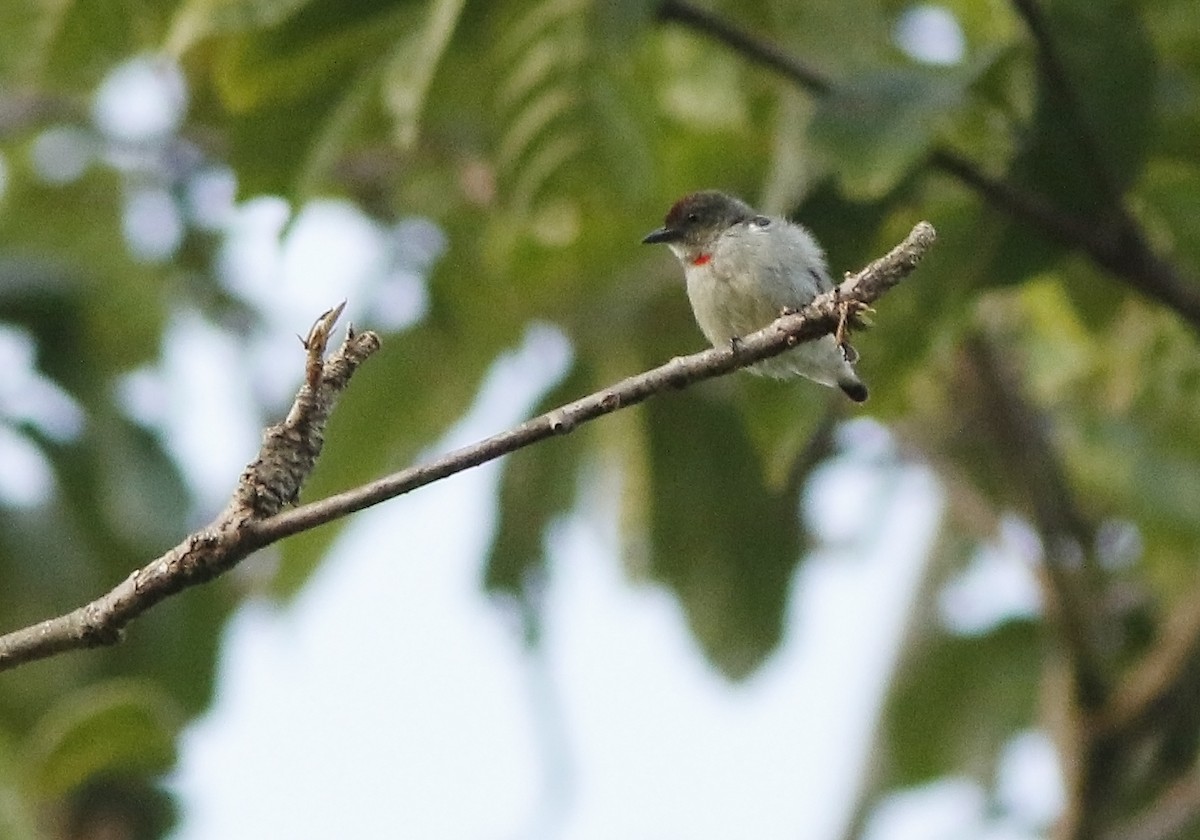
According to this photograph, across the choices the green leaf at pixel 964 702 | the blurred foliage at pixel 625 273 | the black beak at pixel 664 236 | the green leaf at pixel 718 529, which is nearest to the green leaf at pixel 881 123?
the blurred foliage at pixel 625 273

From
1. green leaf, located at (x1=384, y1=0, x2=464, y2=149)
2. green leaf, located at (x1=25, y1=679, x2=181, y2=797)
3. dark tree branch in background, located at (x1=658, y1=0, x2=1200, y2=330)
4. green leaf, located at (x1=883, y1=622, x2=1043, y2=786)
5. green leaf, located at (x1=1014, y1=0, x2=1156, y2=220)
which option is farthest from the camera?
green leaf, located at (x1=883, y1=622, x2=1043, y2=786)

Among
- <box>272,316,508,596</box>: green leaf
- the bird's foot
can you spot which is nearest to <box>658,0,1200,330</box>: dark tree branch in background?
<box>272,316,508,596</box>: green leaf

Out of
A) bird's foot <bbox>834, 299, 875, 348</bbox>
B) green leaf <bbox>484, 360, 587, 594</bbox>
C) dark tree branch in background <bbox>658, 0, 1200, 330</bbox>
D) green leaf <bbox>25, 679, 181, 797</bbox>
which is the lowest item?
bird's foot <bbox>834, 299, 875, 348</bbox>

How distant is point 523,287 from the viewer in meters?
5.31

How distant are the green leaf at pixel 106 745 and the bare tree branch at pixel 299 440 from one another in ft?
5.61

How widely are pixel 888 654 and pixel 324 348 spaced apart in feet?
16.8

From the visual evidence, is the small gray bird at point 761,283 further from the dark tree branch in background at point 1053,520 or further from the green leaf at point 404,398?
the dark tree branch in background at point 1053,520

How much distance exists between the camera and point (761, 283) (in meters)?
4.02

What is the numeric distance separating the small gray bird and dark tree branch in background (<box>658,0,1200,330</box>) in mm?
365

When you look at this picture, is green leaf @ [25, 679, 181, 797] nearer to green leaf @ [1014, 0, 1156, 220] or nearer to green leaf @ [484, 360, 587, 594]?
green leaf @ [484, 360, 587, 594]

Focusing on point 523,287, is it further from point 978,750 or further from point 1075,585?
point 978,750

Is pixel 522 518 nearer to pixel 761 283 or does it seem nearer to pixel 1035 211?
pixel 761 283

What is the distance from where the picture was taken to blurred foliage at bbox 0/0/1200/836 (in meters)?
4.20

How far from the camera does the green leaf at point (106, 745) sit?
3994 mm
